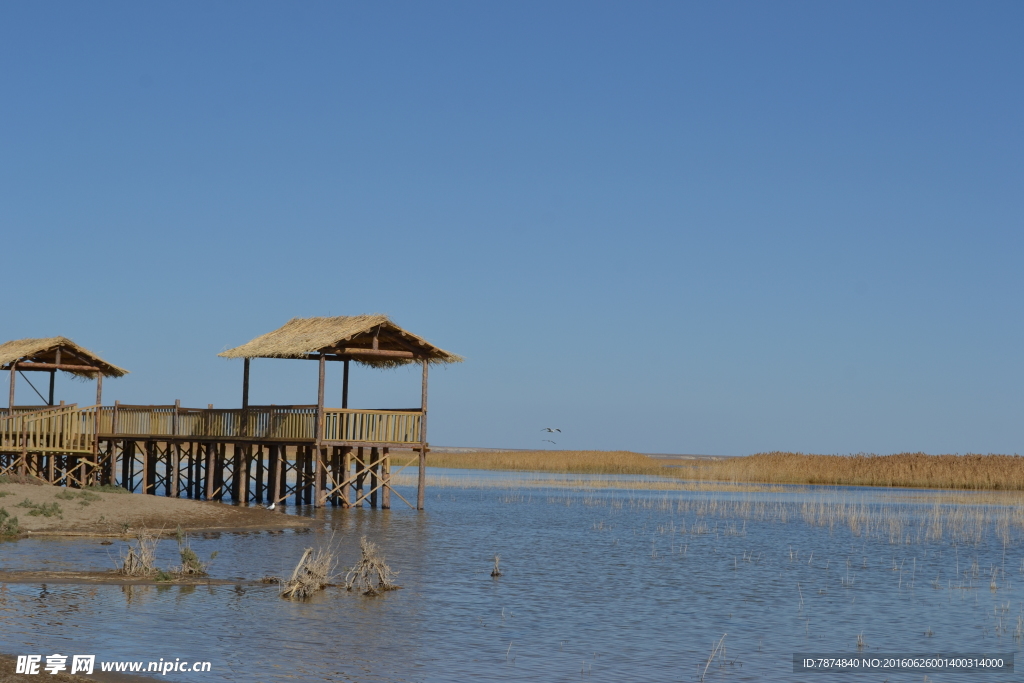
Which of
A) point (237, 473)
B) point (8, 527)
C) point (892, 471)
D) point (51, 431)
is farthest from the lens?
point (892, 471)

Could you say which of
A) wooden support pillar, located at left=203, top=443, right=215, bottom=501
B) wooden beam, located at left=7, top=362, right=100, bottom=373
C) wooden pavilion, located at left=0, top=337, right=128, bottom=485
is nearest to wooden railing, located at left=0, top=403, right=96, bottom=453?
wooden pavilion, located at left=0, top=337, right=128, bottom=485

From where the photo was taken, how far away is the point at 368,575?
56.6 ft

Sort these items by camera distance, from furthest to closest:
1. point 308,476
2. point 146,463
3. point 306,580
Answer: point 146,463 < point 308,476 < point 306,580

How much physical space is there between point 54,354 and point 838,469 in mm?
38958

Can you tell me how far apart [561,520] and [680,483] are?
26.5 metres

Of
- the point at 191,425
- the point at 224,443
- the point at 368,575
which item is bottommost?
the point at 368,575

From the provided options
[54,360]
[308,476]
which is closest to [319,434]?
[308,476]

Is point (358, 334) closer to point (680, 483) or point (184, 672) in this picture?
point (184, 672)

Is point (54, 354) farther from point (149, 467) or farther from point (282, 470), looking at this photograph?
point (282, 470)

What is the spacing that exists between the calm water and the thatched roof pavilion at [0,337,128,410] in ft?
41.4

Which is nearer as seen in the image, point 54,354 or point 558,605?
point 558,605

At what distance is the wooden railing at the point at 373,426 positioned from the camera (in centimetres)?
3331

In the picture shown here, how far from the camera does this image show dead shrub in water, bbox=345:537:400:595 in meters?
17.1

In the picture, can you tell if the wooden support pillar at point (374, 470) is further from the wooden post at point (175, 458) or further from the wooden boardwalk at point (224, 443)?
the wooden post at point (175, 458)
